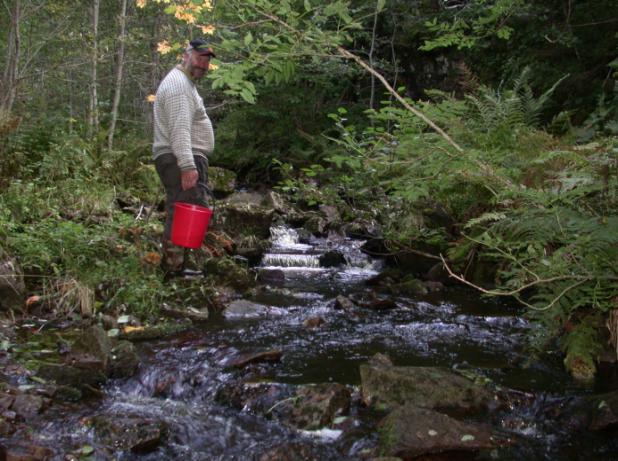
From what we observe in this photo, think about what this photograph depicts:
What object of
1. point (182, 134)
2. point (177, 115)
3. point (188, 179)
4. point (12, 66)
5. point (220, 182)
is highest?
point (12, 66)

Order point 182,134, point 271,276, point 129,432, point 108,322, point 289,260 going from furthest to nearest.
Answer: point 289,260, point 271,276, point 108,322, point 182,134, point 129,432

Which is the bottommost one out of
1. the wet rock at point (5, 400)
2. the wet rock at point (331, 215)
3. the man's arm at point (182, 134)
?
the wet rock at point (5, 400)

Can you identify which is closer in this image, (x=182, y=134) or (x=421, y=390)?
(x=421, y=390)

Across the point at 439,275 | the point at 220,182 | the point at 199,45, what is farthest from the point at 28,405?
the point at 220,182

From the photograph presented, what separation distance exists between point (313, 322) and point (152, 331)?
156 centimetres

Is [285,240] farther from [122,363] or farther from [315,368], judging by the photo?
[122,363]

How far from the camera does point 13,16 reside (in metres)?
10.1

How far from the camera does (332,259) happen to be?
9570 mm

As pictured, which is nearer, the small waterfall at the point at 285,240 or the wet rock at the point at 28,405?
the wet rock at the point at 28,405

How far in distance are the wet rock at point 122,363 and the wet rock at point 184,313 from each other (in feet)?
4.34


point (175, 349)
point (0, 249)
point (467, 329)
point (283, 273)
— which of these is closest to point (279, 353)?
point (175, 349)

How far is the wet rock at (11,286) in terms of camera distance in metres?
5.62

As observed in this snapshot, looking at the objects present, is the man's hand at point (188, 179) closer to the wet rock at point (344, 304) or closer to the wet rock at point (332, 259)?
the wet rock at point (344, 304)

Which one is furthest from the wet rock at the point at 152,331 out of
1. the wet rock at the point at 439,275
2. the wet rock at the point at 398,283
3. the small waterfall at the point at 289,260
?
the wet rock at the point at 439,275
